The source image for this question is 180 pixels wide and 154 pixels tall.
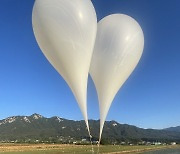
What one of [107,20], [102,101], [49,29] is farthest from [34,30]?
[102,101]

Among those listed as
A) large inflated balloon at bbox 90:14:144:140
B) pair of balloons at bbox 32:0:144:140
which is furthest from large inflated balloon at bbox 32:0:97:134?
large inflated balloon at bbox 90:14:144:140

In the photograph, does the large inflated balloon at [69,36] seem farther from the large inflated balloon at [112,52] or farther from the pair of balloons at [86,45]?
the large inflated balloon at [112,52]

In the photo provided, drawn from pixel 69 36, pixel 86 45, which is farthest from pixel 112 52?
pixel 69 36

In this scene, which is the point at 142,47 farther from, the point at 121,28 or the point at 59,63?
the point at 59,63

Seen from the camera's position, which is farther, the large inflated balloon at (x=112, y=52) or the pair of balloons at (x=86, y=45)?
the large inflated balloon at (x=112, y=52)

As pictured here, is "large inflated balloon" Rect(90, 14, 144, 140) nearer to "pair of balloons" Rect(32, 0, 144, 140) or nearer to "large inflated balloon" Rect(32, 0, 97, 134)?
"pair of balloons" Rect(32, 0, 144, 140)

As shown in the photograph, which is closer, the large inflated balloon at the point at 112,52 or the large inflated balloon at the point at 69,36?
the large inflated balloon at the point at 69,36

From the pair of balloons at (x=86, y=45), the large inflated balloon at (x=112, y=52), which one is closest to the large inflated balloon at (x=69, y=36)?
the pair of balloons at (x=86, y=45)
